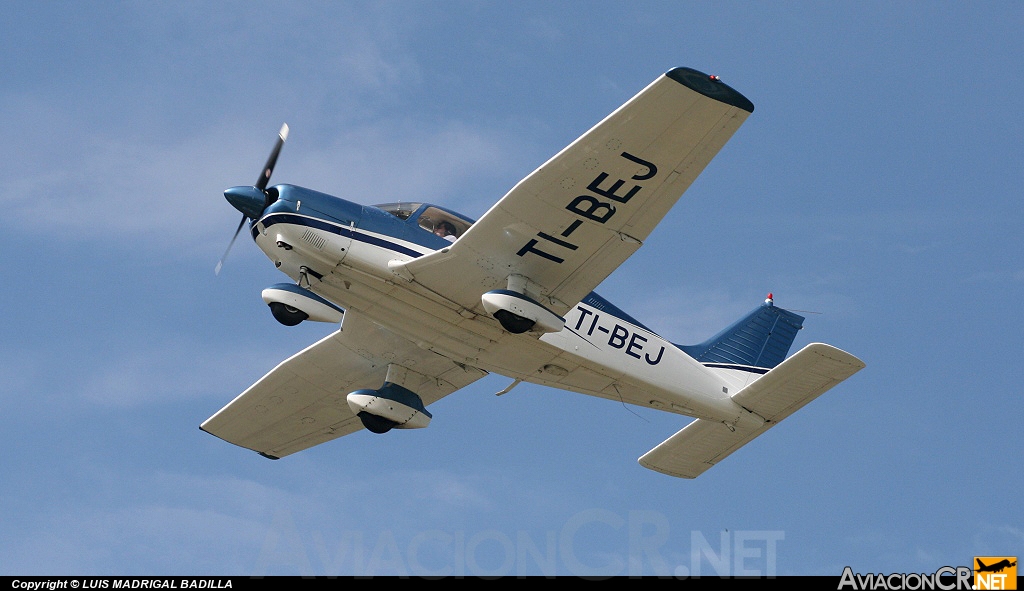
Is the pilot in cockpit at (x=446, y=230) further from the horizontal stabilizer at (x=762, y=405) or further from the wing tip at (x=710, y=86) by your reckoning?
the horizontal stabilizer at (x=762, y=405)

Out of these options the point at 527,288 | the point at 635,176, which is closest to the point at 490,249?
the point at 527,288

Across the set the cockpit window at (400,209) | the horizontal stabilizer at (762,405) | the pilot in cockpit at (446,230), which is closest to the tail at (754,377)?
the horizontal stabilizer at (762,405)

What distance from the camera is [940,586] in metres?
15.0

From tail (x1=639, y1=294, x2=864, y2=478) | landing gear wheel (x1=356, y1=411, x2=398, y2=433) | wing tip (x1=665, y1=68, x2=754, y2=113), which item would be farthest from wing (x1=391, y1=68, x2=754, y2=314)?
tail (x1=639, y1=294, x2=864, y2=478)

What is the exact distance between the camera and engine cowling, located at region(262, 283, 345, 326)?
18281 millimetres

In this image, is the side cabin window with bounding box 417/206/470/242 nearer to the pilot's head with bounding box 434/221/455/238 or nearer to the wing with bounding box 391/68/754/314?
the pilot's head with bounding box 434/221/455/238

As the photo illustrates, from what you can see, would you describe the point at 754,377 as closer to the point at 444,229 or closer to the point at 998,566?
the point at 998,566

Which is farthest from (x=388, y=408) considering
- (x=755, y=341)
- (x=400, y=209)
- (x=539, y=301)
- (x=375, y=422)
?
(x=755, y=341)

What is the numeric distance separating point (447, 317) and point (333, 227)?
84.3 inches

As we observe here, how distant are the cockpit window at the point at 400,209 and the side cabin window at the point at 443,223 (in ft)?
0.58

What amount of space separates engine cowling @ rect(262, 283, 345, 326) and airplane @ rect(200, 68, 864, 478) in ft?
0.08

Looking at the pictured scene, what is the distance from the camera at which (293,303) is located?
18375mm

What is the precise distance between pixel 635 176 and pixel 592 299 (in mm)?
3591

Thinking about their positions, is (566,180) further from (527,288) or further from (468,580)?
(468,580)
